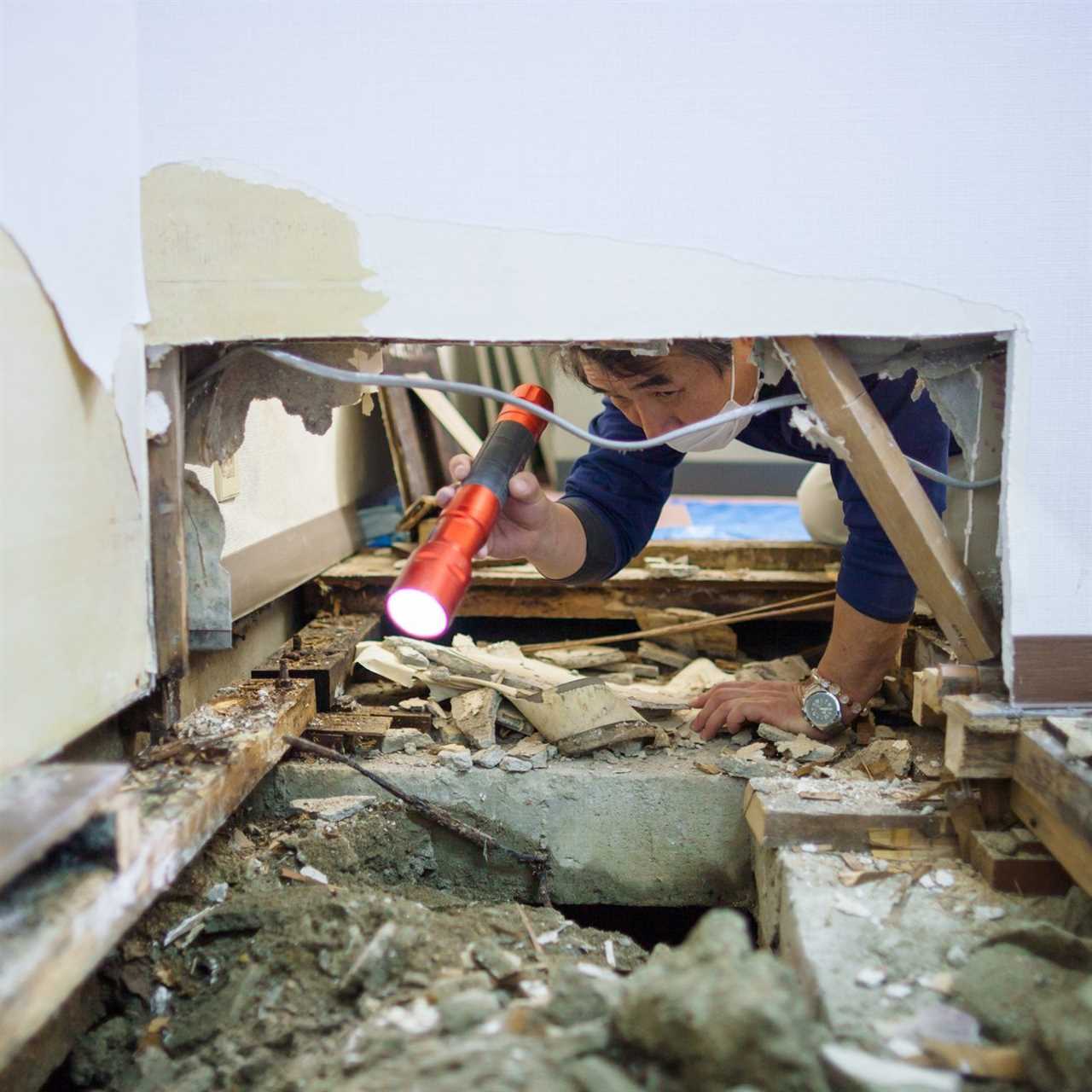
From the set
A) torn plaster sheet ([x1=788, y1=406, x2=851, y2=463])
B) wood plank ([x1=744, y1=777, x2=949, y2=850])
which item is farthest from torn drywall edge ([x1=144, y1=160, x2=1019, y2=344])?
wood plank ([x1=744, y1=777, x2=949, y2=850])

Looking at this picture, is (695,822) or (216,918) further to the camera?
(695,822)

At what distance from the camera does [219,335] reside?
1421mm

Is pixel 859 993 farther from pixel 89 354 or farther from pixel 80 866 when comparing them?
pixel 89 354

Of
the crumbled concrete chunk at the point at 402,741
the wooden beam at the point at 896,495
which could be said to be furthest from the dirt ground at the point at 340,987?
the wooden beam at the point at 896,495

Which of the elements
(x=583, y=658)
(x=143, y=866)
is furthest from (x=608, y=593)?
(x=143, y=866)

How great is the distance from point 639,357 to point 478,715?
2.81 feet

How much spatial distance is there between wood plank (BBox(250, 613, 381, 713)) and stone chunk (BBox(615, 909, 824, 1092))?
1272 millimetres

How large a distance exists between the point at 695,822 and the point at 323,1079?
3.24 ft

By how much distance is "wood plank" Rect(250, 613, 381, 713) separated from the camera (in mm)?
2154

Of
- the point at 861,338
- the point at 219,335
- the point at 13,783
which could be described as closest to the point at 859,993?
the point at 861,338

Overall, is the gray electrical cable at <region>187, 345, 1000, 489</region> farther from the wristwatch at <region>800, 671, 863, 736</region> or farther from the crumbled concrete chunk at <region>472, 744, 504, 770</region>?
the crumbled concrete chunk at <region>472, 744, 504, 770</region>

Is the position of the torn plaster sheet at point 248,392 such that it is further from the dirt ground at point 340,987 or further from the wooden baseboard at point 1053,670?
the wooden baseboard at point 1053,670

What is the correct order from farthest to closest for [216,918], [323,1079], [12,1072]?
[216,918], [12,1072], [323,1079]

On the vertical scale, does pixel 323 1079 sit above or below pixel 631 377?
below
